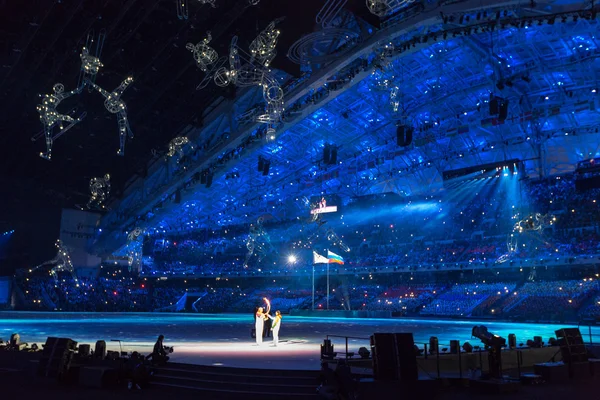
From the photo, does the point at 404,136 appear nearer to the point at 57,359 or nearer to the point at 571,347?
the point at 571,347

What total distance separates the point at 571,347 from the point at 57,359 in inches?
438

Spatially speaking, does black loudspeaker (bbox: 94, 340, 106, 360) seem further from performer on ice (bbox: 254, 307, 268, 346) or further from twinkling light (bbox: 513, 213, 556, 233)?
twinkling light (bbox: 513, 213, 556, 233)

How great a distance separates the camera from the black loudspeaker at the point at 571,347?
1130 cm

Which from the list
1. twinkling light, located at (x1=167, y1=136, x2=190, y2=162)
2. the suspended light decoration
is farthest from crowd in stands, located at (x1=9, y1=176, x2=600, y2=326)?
the suspended light decoration

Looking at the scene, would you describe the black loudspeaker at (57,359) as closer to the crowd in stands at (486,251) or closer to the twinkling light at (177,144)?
the twinkling light at (177,144)

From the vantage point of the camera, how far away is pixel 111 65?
3016cm

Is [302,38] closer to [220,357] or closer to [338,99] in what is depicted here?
[338,99]

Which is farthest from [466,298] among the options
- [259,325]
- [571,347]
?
[571,347]

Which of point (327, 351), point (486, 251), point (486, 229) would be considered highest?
point (486, 229)

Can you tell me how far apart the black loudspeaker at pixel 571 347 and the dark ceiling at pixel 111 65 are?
15737 mm

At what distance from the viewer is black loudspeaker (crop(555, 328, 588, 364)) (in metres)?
11.3

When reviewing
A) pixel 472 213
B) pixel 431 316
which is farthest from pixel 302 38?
pixel 472 213

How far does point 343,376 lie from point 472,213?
136 ft

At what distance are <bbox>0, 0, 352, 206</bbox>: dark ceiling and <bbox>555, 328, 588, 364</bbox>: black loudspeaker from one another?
15.7m
